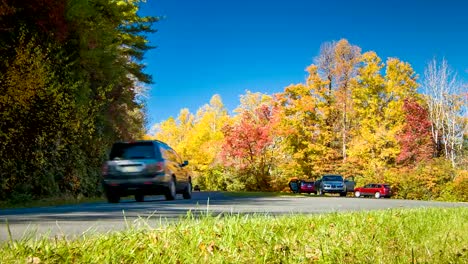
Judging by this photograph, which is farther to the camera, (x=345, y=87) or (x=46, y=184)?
(x=345, y=87)

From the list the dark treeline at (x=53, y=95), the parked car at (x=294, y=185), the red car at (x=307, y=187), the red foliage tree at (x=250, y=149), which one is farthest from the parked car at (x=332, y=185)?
the dark treeline at (x=53, y=95)

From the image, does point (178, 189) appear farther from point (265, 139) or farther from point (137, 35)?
point (265, 139)

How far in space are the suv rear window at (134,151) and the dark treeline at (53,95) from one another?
3621mm

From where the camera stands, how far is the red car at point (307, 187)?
1619 inches

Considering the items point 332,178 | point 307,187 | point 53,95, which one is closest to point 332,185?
point 332,178

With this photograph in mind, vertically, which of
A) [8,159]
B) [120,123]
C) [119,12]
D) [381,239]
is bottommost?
[381,239]

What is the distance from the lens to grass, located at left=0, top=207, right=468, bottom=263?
3.24 m

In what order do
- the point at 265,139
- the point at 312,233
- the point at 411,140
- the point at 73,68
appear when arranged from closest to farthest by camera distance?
1. the point at 312,233
2. the point at 73,68
3. the point at 265,139
4. the point at 411,140

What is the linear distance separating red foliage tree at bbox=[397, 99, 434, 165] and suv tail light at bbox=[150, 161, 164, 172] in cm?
3187

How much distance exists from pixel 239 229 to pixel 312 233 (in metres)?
0.76

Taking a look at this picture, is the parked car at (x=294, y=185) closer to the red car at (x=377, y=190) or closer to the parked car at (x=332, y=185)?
the parked car at (x=332, y=185)

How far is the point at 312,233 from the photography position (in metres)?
4.82

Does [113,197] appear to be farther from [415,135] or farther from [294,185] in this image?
[415,135]

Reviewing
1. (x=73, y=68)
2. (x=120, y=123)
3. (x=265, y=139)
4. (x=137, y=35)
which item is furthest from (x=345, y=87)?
(x=73, y=68)
